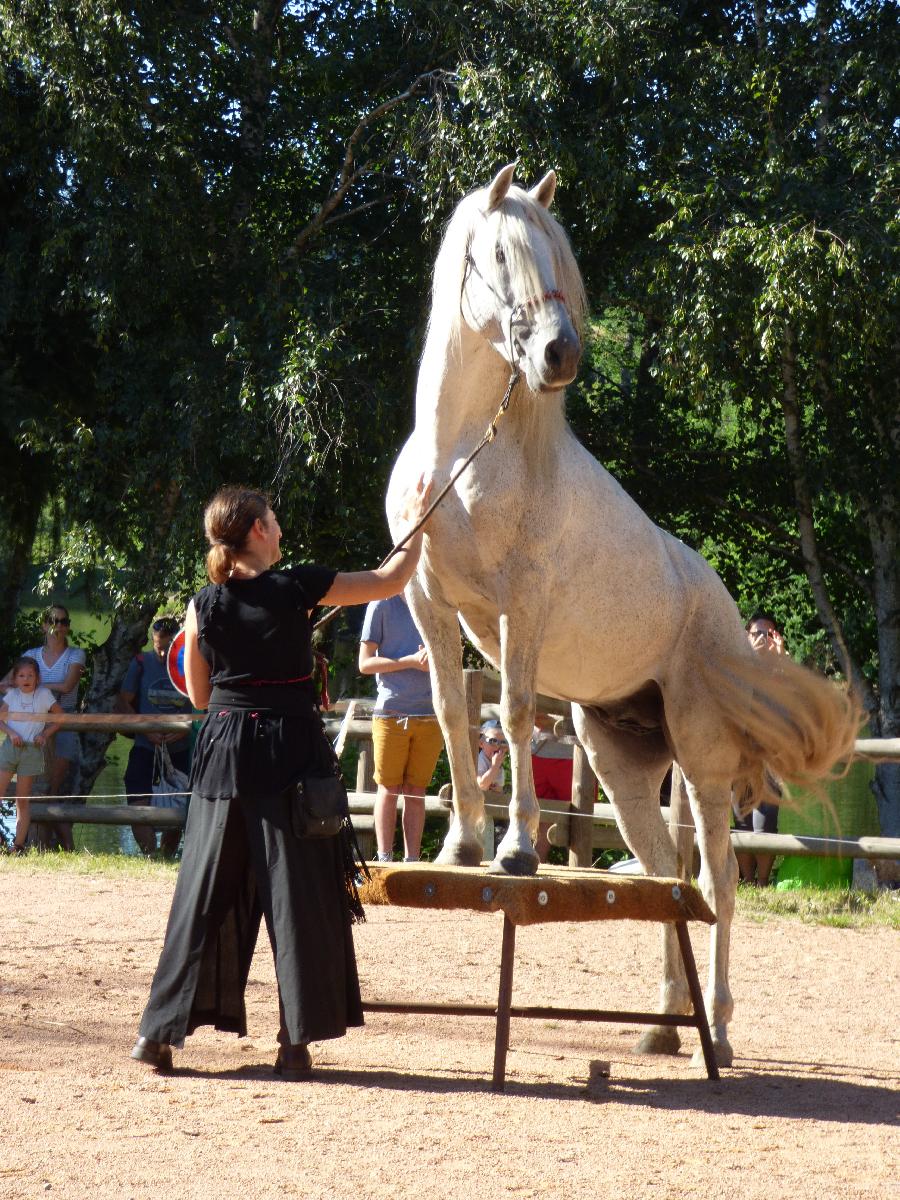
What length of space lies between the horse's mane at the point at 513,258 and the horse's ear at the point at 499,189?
0.7 inches

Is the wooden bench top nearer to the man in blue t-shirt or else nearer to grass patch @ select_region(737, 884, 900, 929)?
the man in blue t-shirt

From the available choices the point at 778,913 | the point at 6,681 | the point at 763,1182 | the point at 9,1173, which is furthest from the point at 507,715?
the point at 6,681

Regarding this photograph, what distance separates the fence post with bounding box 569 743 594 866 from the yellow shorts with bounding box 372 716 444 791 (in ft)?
4.41

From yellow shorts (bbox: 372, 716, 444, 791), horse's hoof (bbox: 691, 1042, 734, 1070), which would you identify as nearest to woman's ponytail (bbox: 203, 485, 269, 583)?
horse's hoof (bbox: 691, 1042, 734, 1070)

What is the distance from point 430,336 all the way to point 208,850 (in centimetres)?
167

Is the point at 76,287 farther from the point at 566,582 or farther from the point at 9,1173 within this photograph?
the point at 9,1173

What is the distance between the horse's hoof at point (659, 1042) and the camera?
487cm

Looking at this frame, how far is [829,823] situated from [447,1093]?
2.22m

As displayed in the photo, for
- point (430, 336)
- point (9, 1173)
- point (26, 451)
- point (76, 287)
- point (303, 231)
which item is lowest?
point (9, 1173)

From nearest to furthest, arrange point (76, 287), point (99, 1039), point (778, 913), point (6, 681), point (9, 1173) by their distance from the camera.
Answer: point (9, 1173)
point (99, 1039)
point (778, 913)
point (6, 681)
point (76, 287)

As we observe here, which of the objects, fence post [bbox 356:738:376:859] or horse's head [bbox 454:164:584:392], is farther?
fence post [bbox 356:738:376:859]

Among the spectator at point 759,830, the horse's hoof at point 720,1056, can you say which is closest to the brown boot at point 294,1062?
the horse's hoof at point 720,1056

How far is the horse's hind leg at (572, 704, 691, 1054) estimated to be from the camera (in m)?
4.80

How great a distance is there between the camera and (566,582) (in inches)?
159
